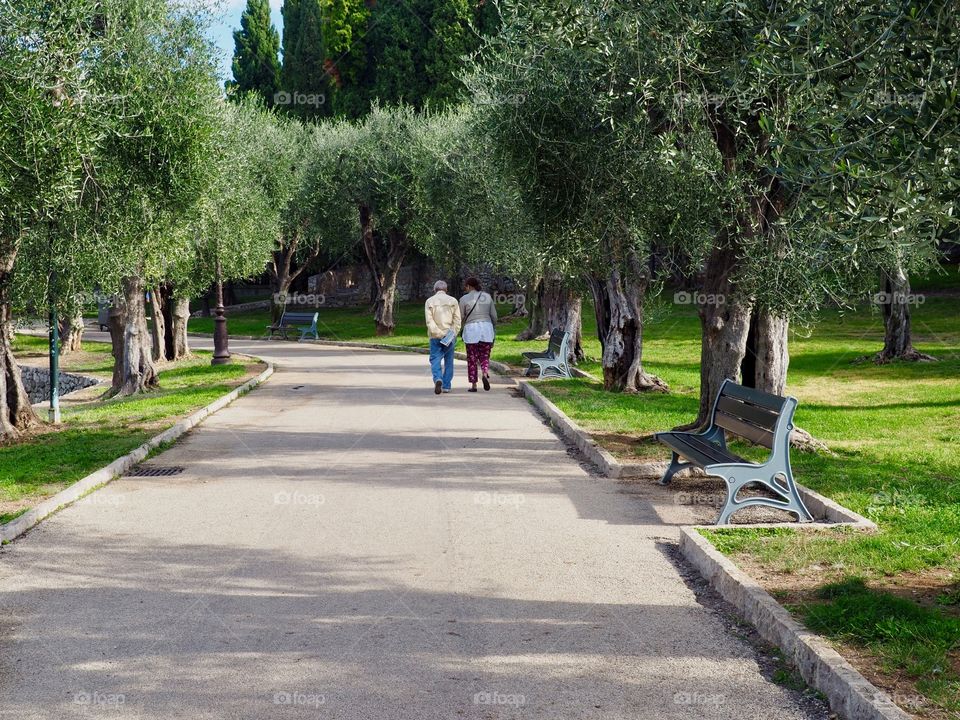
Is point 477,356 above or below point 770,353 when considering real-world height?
below

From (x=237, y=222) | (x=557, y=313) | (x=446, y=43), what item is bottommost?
(x=557, y=313)

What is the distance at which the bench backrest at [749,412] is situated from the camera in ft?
27.7

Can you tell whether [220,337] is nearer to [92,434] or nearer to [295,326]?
[92,434]

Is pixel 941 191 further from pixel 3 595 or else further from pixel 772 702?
pixel 3 595

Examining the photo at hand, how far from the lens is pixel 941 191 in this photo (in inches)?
226

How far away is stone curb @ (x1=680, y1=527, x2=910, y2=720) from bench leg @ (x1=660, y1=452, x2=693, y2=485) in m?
2.82

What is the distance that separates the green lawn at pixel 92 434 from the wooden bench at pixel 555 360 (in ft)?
19.5

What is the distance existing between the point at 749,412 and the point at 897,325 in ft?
52.1

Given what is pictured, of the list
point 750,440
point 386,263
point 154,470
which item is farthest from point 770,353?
point 386,263

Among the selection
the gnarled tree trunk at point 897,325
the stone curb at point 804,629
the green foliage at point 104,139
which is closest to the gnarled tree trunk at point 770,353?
the stone curb at point 804,629

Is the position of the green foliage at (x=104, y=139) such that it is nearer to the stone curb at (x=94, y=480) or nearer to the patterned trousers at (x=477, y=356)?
the stone curb at (x=94, y=480)

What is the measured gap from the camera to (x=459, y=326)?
56.7 feet

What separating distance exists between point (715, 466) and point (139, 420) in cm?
937

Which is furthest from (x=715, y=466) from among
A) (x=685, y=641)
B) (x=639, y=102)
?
(x=639, y=102)
